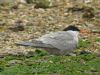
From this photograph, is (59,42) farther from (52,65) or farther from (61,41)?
(52,65)

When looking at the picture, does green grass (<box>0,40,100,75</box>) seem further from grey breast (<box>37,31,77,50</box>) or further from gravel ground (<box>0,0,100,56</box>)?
gravel ground (<box>0,0,100,56</box>)

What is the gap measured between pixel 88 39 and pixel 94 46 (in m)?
0.89

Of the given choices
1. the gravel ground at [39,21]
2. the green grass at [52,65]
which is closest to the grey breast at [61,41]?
the green grass at [52,65]

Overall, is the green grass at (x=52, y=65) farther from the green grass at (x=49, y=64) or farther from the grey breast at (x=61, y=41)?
the grey breast at (x=61, y=41)

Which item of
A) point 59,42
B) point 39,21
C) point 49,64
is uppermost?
point 59,42

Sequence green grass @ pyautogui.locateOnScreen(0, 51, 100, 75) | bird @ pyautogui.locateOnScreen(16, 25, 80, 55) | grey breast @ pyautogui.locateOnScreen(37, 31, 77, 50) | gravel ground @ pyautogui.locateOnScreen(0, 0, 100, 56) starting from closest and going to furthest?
green grass @ pyautogui.locateOnScreen(0, 51, 100, 75) < bird @ pyautogui.locateOnScreen(16, 25, 80, 55) < grey breast @ pyautogui.locateOnScreen(37, 31, 77, 50) < gravel ground @ pyautogui.locateOnScreen(0, 0, 100, 56)

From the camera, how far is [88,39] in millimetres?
12125

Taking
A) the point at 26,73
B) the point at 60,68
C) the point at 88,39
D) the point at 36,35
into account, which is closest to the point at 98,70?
the point at 60,68

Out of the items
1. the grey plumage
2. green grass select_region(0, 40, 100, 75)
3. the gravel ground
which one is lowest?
the gravel ground

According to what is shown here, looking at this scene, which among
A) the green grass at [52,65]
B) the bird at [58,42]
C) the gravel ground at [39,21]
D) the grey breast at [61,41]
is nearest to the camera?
the green grass at [52,65]

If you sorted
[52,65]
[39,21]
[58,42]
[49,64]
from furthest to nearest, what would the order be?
[39,21] < [58,42] < [49,64] < [52,65]

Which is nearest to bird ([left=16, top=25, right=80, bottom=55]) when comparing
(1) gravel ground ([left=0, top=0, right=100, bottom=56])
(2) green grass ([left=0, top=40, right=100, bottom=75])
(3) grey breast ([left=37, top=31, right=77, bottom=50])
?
(3) grey breast ([left=37, top=31, right=77, bottom=50])

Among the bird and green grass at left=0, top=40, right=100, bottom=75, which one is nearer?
green grass at left=0, top=40, right=100, bottom=75

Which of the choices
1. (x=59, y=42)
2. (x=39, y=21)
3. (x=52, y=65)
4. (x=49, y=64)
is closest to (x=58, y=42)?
(x=59, y=42)
